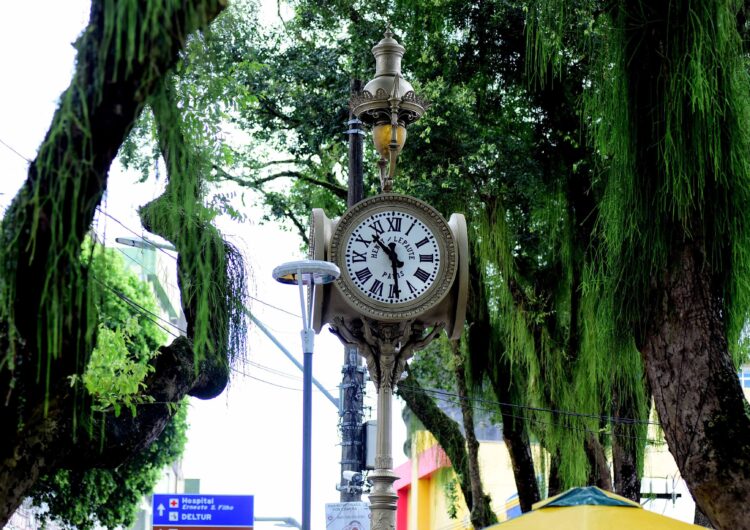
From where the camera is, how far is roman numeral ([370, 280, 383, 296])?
8383 millimetres

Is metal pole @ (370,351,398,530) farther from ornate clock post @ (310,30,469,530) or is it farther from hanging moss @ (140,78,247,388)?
hanging moss @ (140,78,247,388)

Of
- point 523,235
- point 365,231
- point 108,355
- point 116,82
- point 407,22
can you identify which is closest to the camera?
point 116,82

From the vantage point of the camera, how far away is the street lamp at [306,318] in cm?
810

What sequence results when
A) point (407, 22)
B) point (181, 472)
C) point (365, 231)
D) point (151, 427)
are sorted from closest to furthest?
1. point (151, 427)
2. point (365, 231)
3. point (407, 22)
4. point (181, 472)

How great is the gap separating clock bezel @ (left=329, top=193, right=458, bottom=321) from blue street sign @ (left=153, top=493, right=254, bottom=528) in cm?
1069

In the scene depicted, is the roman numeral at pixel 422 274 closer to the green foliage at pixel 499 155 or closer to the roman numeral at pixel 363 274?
the roman numeral at pixel 363 274

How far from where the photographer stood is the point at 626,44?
6.04 metres

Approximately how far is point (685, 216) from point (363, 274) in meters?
3.13

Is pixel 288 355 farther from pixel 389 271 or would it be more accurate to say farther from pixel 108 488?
pixel 108 488

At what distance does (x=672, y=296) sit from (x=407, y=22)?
8.54 meters

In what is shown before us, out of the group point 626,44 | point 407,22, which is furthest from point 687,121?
point 407,22

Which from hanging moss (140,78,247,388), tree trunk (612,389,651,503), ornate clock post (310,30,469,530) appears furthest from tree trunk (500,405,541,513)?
hanging moss (140,78,247,388)

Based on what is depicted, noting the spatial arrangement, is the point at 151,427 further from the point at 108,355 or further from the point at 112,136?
the point at 112,136

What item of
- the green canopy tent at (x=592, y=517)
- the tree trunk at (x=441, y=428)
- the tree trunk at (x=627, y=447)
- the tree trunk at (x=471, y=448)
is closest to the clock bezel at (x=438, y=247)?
the green canopy tent at (x=592, y=517)
